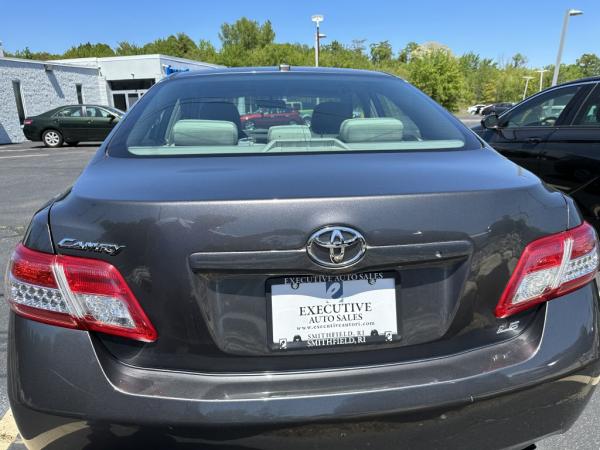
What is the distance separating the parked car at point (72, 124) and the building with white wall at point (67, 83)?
2.92 metres

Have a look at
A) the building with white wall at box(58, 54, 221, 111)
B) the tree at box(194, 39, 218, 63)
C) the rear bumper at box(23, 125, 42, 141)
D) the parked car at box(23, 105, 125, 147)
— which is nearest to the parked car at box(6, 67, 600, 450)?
the parked car at box(23, 105, 125, 147)

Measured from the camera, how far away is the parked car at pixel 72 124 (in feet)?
59.6

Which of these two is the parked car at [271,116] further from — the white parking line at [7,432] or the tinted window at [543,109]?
the tinted window at [543,109]

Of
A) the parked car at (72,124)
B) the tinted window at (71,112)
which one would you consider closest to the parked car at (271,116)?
the parked car at (72,124)

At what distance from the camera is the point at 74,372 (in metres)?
1.35

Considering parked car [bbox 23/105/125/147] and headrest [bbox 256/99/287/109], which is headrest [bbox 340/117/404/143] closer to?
headrest [bbox 256/99/287/109]

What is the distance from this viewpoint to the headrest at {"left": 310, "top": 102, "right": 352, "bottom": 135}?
7.86 ft

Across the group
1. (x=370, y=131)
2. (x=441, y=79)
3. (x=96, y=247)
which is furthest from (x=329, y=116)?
(x=441, y=79)

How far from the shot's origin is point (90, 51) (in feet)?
245

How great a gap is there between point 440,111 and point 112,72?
29.3m

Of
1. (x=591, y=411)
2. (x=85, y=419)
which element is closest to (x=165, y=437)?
(x=85, y=419)

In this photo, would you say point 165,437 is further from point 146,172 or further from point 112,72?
point 112,72

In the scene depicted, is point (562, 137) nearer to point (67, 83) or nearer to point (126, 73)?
point (67, 83)

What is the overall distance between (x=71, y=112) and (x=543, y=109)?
17.1m
